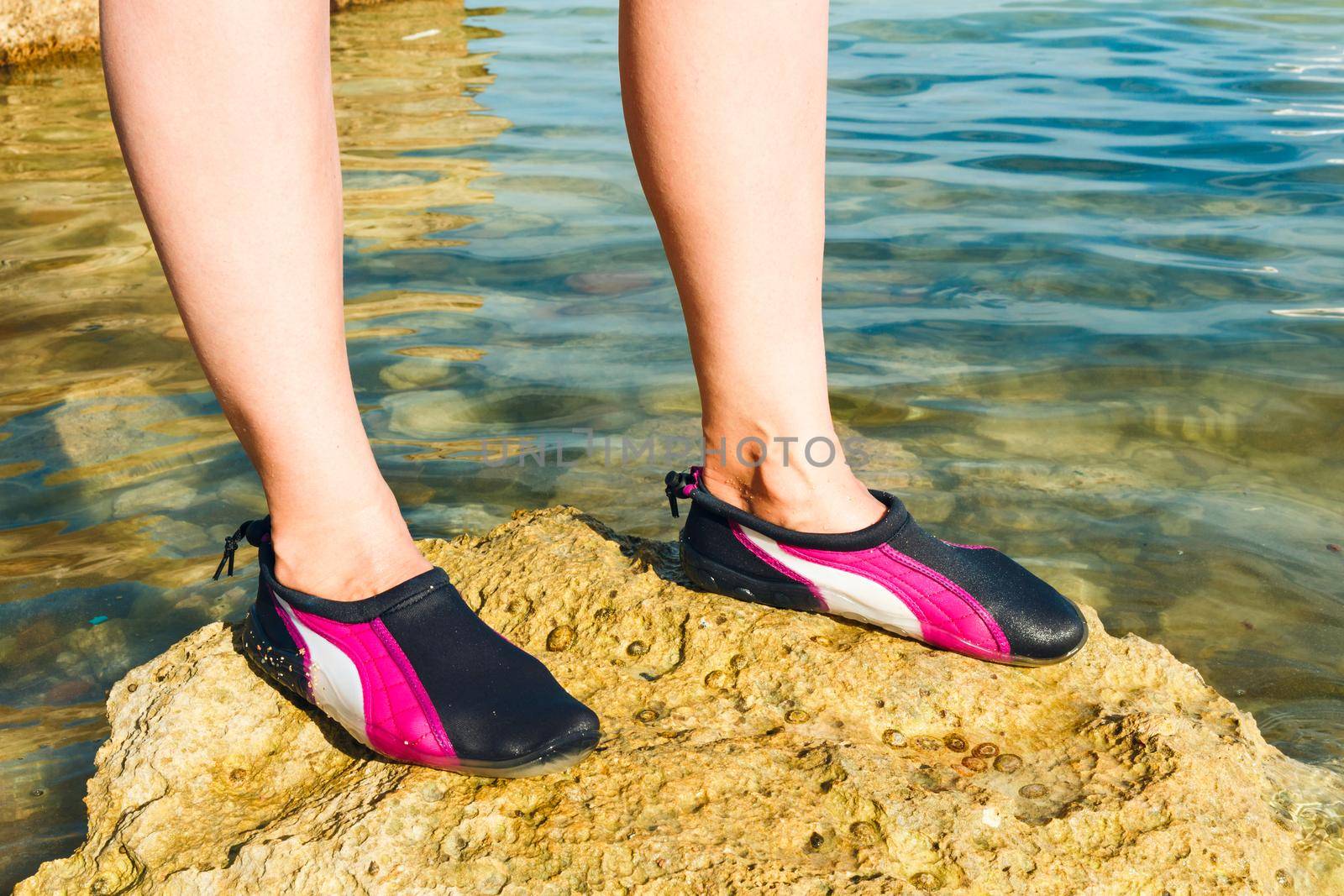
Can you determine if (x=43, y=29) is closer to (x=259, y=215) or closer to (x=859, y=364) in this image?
(x=859, y=364)

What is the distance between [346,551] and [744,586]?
0.58 m

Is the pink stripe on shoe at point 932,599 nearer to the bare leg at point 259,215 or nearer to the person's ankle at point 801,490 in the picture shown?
the person's ankle at point 801,490

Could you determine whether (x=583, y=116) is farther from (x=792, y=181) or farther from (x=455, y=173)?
(x=792, y=181)

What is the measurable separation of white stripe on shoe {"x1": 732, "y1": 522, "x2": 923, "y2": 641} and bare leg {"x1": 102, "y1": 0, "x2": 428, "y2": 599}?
1.87 ft

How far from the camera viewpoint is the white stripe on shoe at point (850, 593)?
5.43 feet

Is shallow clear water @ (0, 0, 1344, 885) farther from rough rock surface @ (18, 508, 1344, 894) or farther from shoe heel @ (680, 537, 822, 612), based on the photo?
shoe heel @ (680, 537, 822, 612)

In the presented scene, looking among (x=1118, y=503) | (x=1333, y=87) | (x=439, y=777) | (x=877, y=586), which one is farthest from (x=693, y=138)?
(x=1333, y=87)

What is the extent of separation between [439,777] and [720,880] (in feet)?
1.25

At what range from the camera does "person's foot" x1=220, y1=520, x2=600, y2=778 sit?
4.53ft

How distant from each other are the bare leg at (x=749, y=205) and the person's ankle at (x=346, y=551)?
18.8 inches

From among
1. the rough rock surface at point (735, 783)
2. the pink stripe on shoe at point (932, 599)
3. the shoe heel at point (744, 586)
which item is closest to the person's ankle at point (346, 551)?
the rough rock surface at point (735, 783)

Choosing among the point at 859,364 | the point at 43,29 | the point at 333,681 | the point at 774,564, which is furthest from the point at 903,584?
the point at 43,29

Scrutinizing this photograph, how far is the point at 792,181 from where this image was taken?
1.54 metres

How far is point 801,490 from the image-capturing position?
5.43 ft
